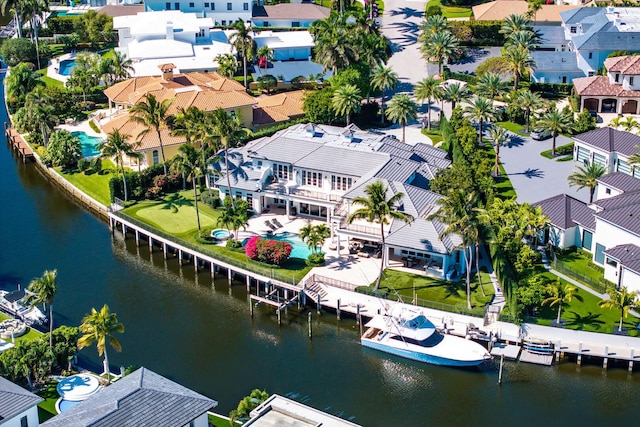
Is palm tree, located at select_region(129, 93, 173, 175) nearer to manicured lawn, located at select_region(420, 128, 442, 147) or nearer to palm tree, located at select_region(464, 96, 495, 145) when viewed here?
manicured lawn, located at select_region(420, 128, 442, 147)

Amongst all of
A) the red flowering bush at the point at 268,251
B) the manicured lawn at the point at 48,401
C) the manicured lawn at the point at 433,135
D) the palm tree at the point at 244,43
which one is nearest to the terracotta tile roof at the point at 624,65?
the manicured lawn at the point at 433,135

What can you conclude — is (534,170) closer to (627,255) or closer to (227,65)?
(627,255)

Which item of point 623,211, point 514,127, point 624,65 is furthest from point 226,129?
point 624,65

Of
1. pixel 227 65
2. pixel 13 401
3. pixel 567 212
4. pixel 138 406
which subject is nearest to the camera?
pixel 138 406

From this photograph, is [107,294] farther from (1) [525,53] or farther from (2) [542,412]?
(1) [525,53]

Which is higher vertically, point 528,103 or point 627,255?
point 528,103

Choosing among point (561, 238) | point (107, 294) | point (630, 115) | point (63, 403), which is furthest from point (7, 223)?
point (630, 115)
